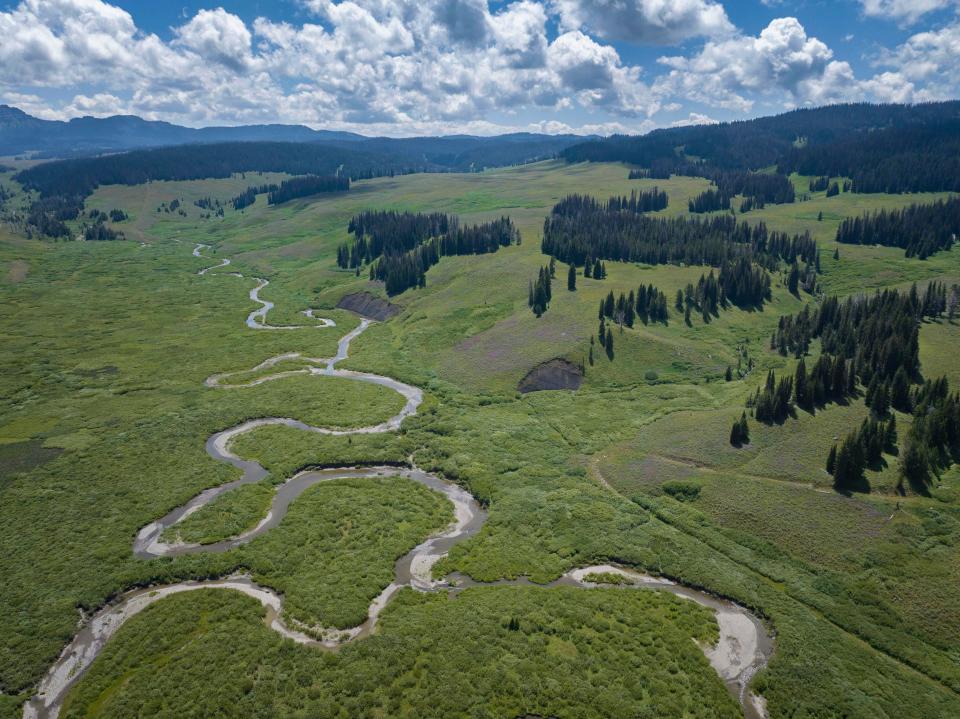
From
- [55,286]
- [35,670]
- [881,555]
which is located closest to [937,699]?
[881,555]

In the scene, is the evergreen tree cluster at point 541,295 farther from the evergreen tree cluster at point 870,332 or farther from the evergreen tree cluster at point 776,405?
the evergreen tree cluster at point 776,405

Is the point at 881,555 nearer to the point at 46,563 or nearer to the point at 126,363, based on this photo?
the point at 46,563

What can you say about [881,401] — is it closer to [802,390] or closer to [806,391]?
[806,391]

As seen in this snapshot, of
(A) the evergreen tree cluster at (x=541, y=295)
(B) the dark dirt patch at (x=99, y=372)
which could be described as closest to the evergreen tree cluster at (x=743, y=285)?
A: (A) the evergreen tree cluster at (x=541, y=295)

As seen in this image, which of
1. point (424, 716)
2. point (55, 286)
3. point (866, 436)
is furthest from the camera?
point (55, 286)

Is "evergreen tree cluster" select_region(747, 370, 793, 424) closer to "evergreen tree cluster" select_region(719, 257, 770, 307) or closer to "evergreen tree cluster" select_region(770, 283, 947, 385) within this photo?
"evergreen tree cluster" select_region(770, 283, 947, 385)

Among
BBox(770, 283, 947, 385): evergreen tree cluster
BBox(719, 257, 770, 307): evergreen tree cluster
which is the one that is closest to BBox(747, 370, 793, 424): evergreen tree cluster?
BBox(770, 283, 947, 385): evergreen tree cluster
